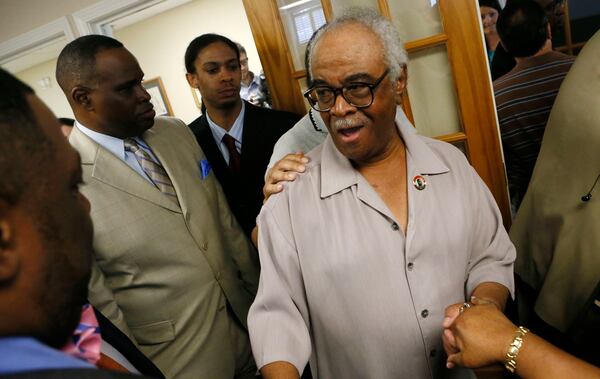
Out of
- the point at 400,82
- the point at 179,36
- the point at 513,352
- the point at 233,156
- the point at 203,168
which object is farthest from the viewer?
the point at 179,36

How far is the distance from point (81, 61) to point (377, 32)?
1.26m

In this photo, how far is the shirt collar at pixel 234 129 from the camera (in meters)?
2.34

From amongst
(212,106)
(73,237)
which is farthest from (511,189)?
(73,237)

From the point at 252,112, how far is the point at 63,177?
1.85m

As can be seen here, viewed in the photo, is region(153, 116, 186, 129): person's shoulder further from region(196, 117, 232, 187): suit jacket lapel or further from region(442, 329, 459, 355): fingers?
region(442, 329, 459, 355): fingers

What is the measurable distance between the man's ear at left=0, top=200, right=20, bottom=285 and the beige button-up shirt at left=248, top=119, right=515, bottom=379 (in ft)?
2.28

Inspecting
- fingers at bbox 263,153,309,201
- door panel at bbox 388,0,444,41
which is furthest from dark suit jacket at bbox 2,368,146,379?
door panel at bbox 388,0,444,41

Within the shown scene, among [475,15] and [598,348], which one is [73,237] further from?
[475,15]

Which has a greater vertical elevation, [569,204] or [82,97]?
[82,97]

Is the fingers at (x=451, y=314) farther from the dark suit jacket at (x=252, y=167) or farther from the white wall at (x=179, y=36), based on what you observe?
the white wall at (x=179, y=36)

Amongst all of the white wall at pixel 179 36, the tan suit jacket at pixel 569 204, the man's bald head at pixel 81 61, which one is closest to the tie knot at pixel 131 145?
the man's bald head at pixel 81 61

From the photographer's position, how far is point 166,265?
1593 millimetres

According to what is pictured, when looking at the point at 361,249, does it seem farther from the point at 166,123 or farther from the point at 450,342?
the point at 166,123

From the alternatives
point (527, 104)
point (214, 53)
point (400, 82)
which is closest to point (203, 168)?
point (214, 53)
